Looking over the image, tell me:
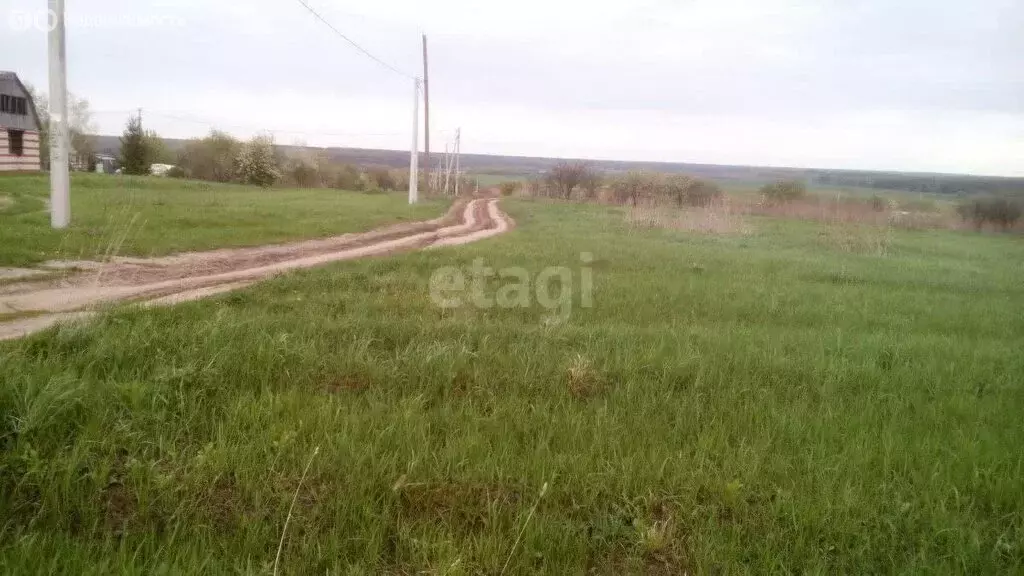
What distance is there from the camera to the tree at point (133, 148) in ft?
140

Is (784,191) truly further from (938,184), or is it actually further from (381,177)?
(381,177)

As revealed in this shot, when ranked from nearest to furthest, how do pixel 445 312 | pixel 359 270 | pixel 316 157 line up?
pixel 445 312, pixel 359 270, pixel 316 157

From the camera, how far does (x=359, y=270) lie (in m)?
10.1

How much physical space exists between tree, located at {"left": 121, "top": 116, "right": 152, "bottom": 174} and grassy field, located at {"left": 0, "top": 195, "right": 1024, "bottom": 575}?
4326cm

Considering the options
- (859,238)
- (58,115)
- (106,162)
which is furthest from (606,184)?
(58,115)

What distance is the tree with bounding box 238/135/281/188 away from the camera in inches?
2039

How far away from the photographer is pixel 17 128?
2805 centimetres

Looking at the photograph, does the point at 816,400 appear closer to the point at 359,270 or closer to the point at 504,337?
the point at 504,337

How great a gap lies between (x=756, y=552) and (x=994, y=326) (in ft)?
24.4

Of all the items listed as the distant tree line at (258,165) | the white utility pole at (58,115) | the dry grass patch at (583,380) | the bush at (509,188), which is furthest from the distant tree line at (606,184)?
the dry grass patch at (583,380)

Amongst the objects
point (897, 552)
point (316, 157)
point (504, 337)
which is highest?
point (316, 157)

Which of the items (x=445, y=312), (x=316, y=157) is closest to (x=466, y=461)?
(x=445, y=312)

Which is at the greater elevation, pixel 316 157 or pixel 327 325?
pixel 316 157

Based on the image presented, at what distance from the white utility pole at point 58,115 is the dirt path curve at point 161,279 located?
11.2ft
